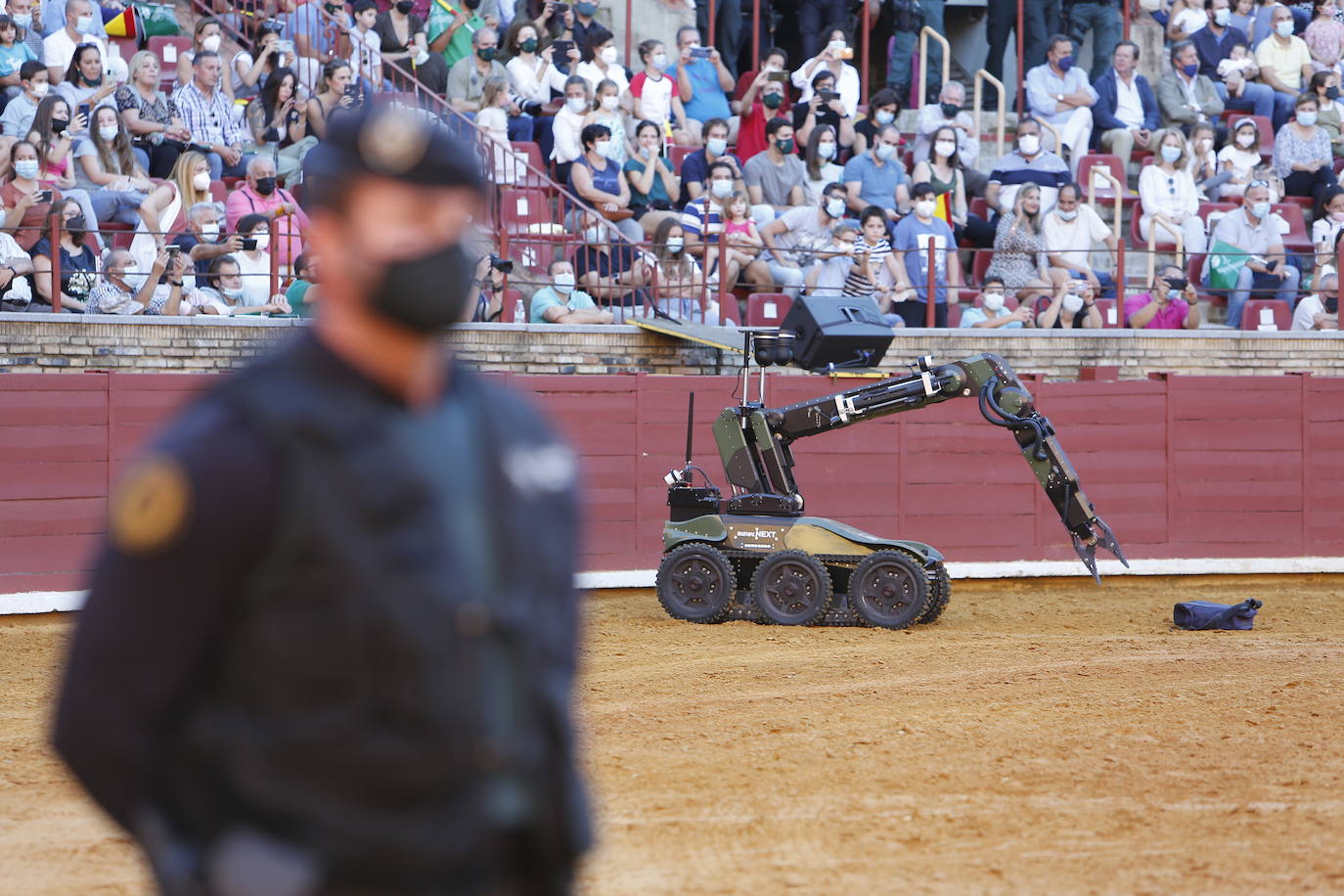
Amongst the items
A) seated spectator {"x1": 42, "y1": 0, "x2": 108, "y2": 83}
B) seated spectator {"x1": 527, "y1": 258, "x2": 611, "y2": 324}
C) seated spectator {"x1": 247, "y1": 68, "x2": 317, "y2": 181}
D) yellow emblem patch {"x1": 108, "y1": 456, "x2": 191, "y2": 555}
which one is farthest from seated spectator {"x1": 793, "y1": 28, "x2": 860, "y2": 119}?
yellow emblem patch {"x1": 108, "y1": 456, "x2": 191, "y2": 555}

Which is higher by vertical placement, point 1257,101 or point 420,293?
point 1257,101

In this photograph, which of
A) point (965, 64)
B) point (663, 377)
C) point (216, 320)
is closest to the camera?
point (216, 320)

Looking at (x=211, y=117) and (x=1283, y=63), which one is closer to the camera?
(x=211, y=117)

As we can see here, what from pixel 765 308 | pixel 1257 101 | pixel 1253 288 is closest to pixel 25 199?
pixel 765 308

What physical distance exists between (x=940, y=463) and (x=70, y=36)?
26.8ft

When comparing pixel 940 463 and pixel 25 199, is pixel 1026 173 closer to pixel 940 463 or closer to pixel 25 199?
pixel 940 463

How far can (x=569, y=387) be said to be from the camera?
13.6 m

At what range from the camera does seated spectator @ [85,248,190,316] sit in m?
12.6

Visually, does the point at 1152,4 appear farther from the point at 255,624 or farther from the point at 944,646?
the point at 255,624

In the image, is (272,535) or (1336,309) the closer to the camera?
(272,535)

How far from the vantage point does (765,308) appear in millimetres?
14656

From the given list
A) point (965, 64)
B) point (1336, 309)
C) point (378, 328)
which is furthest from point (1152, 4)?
point (378, 328)

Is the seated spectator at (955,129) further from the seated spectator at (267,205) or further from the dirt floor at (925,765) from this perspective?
the dirt floor at (925,765)

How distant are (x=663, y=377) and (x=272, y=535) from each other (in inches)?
466
